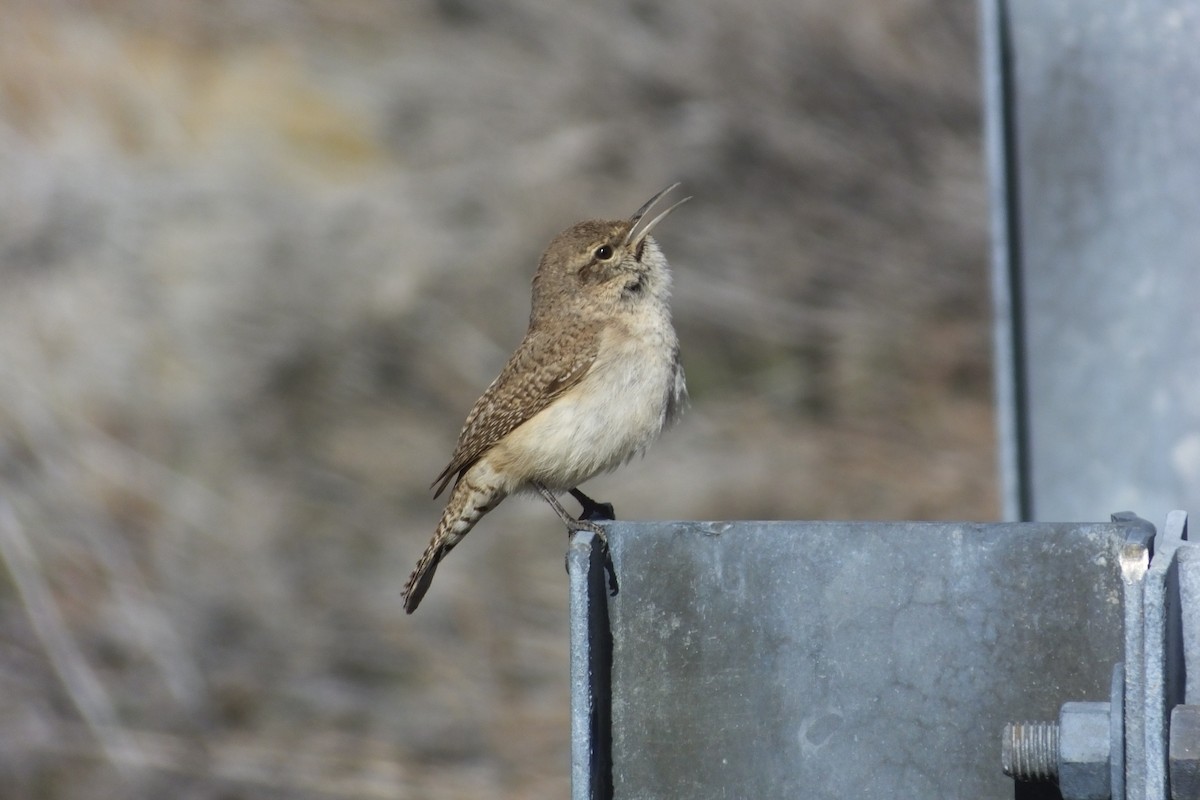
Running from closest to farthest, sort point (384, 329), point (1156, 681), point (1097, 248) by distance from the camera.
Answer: point (1156, 681) → point (1097, 248) → point (384, 329)

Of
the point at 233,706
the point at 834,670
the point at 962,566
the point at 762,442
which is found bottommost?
the point at 834,670

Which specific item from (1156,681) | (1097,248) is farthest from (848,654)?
(1097,248)

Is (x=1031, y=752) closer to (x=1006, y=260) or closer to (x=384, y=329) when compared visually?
(x=1006, y=260)

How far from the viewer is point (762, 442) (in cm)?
784

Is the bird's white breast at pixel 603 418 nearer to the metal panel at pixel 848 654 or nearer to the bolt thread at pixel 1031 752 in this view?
the metal panel at pixel 848 654

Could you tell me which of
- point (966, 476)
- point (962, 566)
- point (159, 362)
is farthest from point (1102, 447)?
point (159, 362)

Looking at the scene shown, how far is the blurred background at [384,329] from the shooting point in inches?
279

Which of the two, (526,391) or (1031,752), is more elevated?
(526,391)

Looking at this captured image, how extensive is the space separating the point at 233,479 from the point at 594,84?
9.93ft

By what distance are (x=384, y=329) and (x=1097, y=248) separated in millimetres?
4928

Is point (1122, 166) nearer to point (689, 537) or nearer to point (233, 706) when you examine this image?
point (689, 537)

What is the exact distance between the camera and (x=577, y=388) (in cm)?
443

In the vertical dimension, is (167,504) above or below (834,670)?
above

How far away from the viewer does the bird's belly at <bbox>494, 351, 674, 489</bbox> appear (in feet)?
14.1
